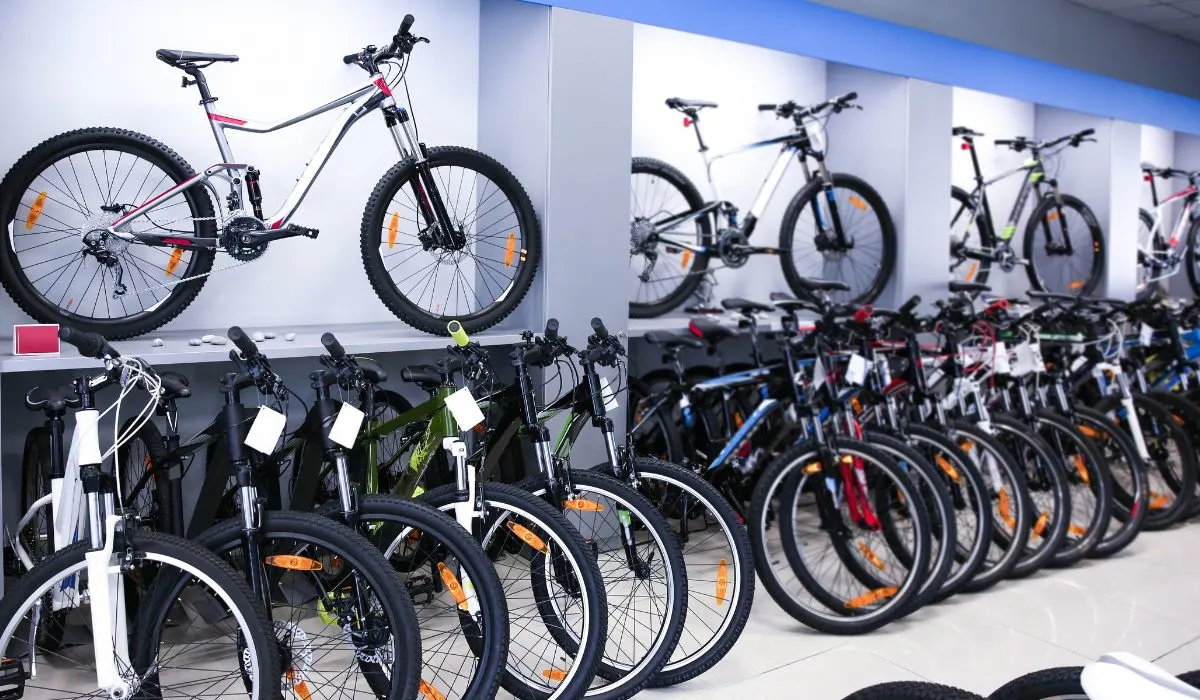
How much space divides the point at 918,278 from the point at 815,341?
1.60 meters

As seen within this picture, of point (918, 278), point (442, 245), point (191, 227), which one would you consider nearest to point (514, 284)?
point (442, 245)

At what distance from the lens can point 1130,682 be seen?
1.36 metres

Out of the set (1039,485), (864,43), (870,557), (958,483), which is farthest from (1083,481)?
(864,43)

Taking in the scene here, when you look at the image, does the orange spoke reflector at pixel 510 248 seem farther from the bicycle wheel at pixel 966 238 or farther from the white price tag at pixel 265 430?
the bicycle wheel at pixel 966 238

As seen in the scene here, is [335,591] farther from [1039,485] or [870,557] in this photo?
[1039,485]

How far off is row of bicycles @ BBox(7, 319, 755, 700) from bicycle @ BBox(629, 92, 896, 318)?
4.48 ft

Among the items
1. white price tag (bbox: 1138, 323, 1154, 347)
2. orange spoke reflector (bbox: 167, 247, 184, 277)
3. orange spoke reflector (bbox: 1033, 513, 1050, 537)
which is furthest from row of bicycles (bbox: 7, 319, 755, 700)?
white price tag (bbox: 1138, 323, 1154, 347)

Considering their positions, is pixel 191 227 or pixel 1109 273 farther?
pixel 1109 273

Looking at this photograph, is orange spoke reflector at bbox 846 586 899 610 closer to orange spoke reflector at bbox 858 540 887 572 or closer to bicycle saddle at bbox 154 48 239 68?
orange spoke reflector at bbox 858 540 887 572

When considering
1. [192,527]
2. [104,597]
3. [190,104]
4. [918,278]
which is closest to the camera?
[104,597]

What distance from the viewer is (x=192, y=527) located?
286 cm

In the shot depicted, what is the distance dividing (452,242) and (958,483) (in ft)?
6.57

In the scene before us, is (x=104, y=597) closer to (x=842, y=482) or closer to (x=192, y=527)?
(x=192, y=527)

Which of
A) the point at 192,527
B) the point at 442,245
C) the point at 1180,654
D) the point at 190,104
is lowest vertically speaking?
the point at 1180,654
